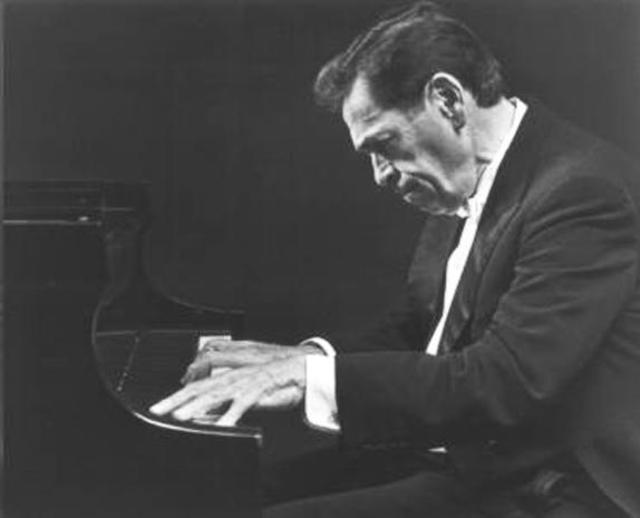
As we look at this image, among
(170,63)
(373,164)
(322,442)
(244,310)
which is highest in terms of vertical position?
(170,63)

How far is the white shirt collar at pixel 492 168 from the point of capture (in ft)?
3.94

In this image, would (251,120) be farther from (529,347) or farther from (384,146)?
(529,347)

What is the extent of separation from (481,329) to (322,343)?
0.30m

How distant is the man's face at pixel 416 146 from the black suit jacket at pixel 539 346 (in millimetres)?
70

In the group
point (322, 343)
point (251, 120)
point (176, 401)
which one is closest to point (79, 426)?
point (176, 401)

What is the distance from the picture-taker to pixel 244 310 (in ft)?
4.54

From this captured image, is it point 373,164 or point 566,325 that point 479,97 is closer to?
point 373,164

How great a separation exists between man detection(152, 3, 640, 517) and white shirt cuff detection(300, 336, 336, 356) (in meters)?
0.09

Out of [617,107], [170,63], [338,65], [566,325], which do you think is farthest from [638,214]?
[170,63]

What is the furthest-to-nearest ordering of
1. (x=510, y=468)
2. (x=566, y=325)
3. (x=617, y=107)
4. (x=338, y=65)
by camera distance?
1. (x=617, y=107)
2. (x=338, y=65)
3. (x=510, y=468)
4. (x=566, y=325)

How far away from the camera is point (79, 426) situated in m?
0.99

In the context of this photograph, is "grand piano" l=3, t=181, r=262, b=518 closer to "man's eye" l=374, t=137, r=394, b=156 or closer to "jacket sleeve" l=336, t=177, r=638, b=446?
"jacket sleeve" l=336, t=177, r=638, b=446

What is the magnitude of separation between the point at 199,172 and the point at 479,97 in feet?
1.51

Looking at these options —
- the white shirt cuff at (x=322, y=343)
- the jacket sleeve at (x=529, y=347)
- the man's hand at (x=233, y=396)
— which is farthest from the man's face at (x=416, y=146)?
the man's hand at (x=233, y=396)
